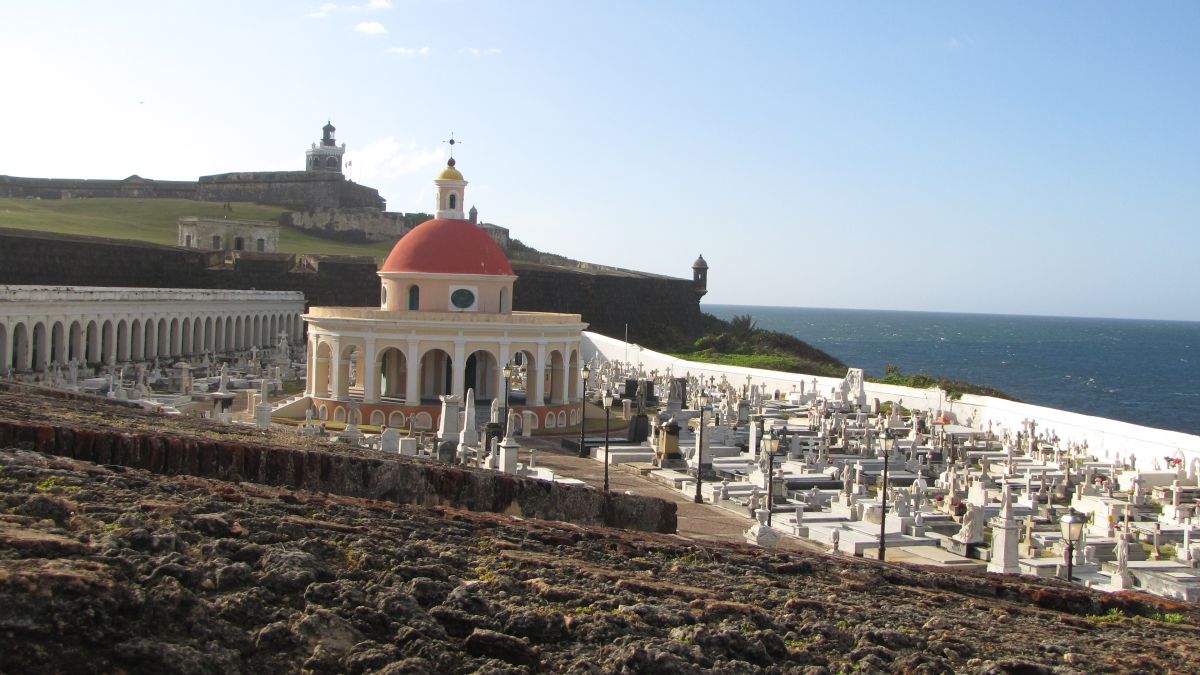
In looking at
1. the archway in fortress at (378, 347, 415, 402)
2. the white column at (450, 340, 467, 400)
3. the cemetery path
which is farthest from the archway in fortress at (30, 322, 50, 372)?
the cemetery path

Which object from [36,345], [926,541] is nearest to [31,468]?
[926,541]

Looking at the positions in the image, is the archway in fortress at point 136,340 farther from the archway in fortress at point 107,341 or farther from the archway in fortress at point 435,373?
the archway in fortress at point 435,373

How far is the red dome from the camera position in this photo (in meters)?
30.4

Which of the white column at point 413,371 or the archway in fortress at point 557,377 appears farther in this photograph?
the archway in fortress at point 557,377

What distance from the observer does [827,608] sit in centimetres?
593

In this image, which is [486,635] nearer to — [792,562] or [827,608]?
[827,608]

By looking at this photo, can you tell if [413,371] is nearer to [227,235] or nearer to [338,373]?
[338,373]

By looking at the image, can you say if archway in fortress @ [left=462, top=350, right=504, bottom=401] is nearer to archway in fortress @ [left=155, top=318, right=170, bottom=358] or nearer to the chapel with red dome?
the chapel with red dome

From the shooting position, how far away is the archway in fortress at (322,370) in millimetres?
29672

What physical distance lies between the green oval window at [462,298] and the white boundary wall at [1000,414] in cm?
1382

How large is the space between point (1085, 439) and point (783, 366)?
80.4 feet

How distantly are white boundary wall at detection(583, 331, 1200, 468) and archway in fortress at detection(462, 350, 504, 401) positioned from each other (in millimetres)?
12371

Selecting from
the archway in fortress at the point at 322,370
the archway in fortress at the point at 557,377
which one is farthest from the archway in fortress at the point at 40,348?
the archway in fortress at the point at 557,377

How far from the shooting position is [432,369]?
3086 cm
